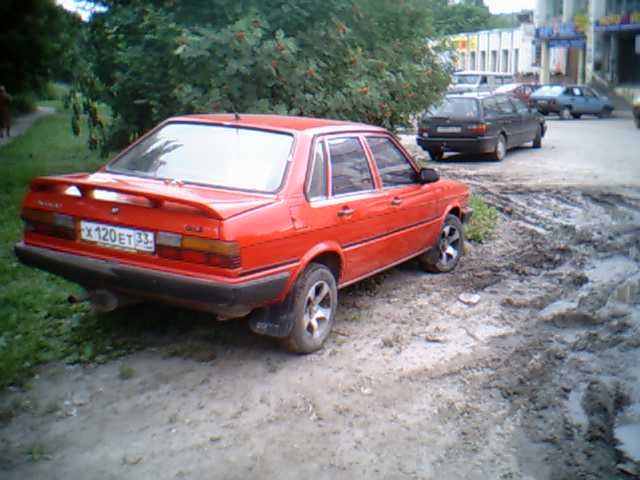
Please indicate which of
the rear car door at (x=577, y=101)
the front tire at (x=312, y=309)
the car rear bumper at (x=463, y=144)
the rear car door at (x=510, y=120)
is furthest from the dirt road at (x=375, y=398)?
the rear car door at (x=577, y=101)

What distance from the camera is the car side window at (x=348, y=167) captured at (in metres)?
5.89

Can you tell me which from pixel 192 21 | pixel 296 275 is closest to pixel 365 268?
pixel 296 275

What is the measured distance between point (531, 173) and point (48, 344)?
11925 millimetres

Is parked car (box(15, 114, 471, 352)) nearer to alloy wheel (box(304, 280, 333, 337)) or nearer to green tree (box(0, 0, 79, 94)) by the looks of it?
alloy wheel (box(304, 280, 333, 337))

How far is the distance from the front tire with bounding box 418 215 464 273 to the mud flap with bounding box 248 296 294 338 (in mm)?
2734

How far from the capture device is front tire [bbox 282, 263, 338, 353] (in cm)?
532

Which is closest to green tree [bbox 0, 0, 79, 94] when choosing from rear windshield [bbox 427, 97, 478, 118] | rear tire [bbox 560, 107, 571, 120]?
rear windshield [bbox 427, 97, 478, 118]

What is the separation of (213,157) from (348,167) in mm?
1080

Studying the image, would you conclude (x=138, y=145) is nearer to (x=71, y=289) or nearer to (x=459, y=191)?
(x=71, y=289)

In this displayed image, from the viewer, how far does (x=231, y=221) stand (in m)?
4.73

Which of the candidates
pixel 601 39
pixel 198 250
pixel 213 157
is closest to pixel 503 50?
pixel 601 39

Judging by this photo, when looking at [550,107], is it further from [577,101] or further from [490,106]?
[490,106]

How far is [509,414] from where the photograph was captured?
460cm

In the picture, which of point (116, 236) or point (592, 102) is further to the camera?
point (592, 102)
